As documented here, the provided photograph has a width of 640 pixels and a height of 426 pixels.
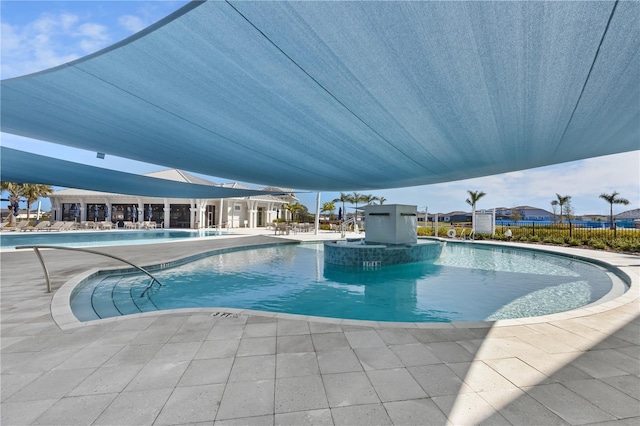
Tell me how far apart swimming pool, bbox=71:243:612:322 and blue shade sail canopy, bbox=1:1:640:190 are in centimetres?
311

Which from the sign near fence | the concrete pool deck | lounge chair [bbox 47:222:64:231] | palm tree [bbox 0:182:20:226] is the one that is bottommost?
the concrete pool deck

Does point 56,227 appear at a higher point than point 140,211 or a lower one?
lower

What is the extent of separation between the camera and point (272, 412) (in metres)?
2.02

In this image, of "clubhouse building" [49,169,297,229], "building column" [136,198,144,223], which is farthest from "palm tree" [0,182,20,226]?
"building column" [136,198,144,223]

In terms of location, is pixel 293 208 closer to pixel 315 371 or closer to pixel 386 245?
pixel 386 245

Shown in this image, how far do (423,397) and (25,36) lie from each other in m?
5.08

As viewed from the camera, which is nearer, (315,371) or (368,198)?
(315,371)

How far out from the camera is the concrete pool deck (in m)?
2.01

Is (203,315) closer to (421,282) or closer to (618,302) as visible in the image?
(421,282)

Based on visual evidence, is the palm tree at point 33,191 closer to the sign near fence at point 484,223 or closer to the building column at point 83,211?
the building column at point 83,211

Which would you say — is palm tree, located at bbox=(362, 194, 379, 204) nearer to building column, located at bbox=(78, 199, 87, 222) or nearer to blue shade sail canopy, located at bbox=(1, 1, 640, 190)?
building column, located at bbox=(78, 199, 87, 222)

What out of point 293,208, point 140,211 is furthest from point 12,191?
point 293,208

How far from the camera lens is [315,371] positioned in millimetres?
2537

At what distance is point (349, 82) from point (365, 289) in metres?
5.29
